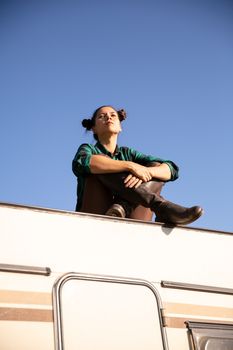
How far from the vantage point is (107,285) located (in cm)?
237

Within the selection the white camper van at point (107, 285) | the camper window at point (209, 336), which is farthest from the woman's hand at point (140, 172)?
the camper window at point (209, 336)

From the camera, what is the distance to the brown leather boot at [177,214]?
2.95 meters

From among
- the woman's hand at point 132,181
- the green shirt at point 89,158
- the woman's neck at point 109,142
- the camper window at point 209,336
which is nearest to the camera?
the camper window at point 209,336

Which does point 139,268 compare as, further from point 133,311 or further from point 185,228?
point 185,228

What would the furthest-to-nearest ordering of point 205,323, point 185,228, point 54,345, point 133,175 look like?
Result: point 133,175
point 185,228
point 205,323
point 54,345

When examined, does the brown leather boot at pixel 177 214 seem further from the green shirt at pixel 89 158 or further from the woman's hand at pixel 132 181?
the green shirt at pixel 89 158

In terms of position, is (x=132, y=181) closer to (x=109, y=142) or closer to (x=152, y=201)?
(x=152, y=201)

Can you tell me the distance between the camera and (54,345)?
2.09 meters

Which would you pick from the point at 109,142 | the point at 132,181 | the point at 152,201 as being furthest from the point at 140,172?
the point at 109,142

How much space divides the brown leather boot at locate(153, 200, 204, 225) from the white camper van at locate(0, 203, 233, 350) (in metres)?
0.13

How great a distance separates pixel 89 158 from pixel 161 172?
63cm

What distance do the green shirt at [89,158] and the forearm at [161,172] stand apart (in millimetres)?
59

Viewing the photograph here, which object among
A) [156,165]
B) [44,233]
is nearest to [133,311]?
[44,233]

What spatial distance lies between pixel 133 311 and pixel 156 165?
61.0 inches
